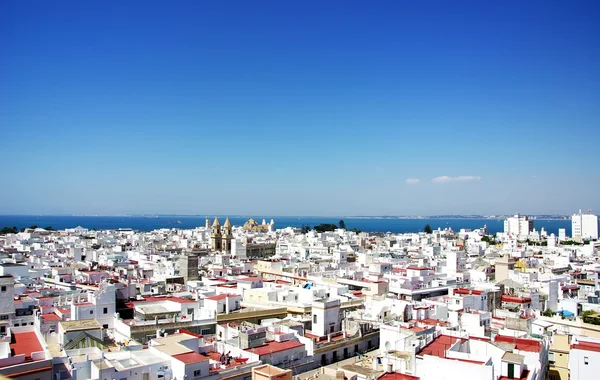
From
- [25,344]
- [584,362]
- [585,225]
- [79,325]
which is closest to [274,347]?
[79,325]

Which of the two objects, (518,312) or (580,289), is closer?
(518,312)

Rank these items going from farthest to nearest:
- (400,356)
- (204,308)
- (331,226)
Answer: (331,226) < (204,308) < (400,356)

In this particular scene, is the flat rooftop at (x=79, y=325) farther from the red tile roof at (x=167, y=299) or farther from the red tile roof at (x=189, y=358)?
the red tile roof at (x=167, y=299)

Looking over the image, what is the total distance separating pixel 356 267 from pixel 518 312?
1829cm

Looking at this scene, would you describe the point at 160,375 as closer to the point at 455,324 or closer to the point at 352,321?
the point at 352,321

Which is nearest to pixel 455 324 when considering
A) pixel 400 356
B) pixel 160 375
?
pixel 400 356

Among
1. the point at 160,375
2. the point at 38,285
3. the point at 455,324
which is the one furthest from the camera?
the point at 38,285

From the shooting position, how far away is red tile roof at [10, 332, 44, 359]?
16316 millimetres

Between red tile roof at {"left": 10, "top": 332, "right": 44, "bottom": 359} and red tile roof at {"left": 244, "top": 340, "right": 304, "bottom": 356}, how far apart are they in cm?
696

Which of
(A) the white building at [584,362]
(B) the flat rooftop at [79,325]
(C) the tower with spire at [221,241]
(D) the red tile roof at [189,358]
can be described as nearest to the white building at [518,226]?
(C) the tower with spire at [221,241]

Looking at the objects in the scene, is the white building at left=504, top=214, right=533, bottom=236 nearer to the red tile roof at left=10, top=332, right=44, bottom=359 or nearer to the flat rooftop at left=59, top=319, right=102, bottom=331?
the flat rooftop at left=59, top=319, right=102, bottom=331

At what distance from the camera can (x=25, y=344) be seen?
57.3ft

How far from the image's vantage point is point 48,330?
19.9 meters

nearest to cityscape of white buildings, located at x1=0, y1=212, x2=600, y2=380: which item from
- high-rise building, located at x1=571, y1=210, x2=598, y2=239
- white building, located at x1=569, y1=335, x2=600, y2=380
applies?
white building, located at x1=569, y1=335, x2=600, y2=380
